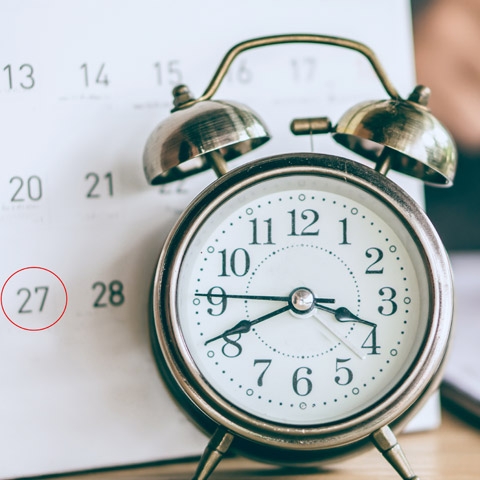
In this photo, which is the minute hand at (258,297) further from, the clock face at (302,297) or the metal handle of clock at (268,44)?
the metal handle of clock at (268,44)

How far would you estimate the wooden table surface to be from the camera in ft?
2.77

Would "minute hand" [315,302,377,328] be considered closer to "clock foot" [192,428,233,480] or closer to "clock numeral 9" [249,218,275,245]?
"clock numeral 9" [249,218,275,245]

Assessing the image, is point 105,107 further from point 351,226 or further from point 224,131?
point 351,226

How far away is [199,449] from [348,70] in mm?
717

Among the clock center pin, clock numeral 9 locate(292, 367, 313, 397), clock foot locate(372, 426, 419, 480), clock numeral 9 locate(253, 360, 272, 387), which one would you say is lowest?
clock foot locate(372, 426, 419, 480)

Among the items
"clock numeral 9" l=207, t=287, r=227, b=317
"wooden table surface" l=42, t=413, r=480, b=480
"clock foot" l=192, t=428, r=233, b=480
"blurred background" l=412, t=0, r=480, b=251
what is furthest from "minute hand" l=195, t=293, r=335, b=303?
"blurred background" l=412, t=0, r=480, b=251

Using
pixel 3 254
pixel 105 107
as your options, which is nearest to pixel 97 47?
pixel 105 107

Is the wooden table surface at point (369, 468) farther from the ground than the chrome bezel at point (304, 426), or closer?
closer

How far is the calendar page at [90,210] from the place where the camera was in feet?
2.88

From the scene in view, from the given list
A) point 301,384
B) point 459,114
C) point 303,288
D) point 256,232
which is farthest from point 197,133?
point 459,114

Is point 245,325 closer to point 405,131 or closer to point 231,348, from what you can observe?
point 231,348

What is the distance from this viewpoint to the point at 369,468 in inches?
34.3

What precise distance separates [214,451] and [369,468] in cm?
29

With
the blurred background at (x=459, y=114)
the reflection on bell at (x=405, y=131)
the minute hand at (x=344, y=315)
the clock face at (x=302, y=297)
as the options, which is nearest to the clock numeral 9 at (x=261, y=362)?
the clock face at (x=302, y=297)
